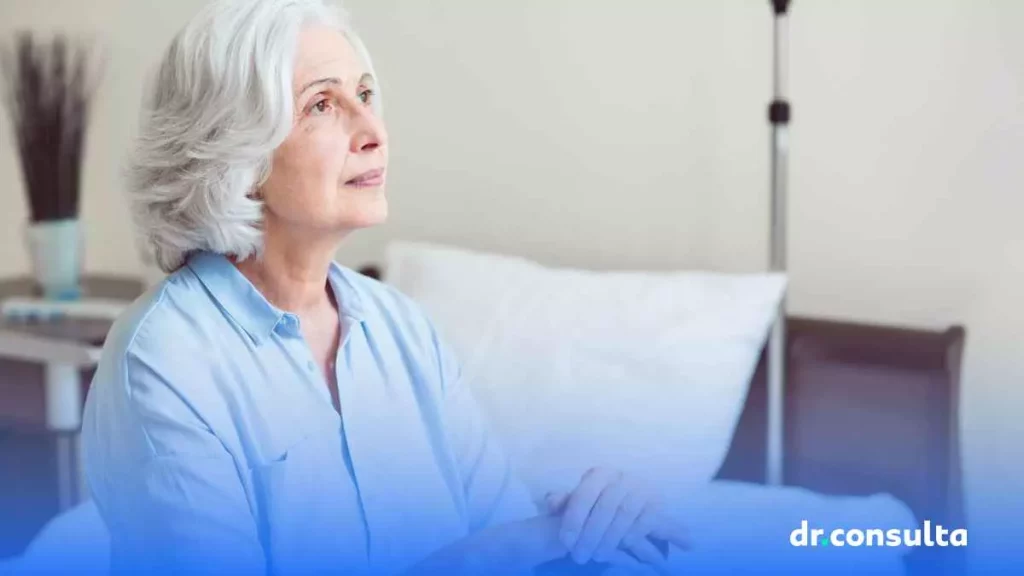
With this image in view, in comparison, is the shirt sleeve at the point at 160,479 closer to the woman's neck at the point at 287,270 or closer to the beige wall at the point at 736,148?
the woman's neck at the point at 287,270

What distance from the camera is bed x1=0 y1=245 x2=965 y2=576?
125 cm

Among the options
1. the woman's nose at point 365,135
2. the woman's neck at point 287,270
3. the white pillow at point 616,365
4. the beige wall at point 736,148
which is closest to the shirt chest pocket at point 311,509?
the woman's neck at point 287,270

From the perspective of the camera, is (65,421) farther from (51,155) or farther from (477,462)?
(477,462)

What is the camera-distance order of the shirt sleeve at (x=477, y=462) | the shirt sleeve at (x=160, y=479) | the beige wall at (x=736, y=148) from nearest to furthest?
the shirt sleeve at (x=160, y=479), the shirt sleeve at (x=477, y=462), the beige wall at (x=736, y=148)

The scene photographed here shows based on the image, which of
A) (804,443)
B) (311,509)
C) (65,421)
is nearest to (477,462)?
(311,509)

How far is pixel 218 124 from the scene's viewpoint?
925 mm

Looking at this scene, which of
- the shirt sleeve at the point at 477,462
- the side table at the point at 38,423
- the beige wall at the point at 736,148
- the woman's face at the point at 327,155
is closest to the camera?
the woman's face at the point at 327,155

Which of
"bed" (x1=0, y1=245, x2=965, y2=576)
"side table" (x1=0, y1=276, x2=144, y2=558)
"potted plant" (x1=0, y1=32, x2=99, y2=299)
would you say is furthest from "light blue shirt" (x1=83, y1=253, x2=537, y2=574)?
"potted plant" (x1=0, y1=32, x2=99, y2=299)

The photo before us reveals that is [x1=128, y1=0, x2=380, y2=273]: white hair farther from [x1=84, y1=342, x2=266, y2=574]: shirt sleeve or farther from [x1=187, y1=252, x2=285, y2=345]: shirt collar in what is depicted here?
[x1=84, y1=342, x2=266, y2=574]: shirt sleeve

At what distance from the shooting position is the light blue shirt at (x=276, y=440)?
0.87 metres

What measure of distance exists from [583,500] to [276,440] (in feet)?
A: 0.82

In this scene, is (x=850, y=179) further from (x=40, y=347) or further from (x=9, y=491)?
(x=9, y=491)

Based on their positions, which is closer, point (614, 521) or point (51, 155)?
point (614, 521)

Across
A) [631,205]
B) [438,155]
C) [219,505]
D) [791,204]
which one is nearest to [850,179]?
[791,204]
